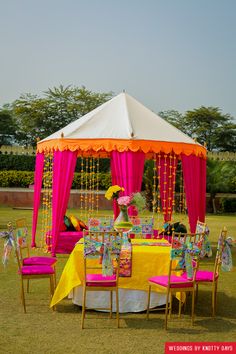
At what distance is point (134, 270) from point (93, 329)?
93cm

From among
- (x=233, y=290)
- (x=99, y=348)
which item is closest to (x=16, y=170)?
(x=233, y=290)

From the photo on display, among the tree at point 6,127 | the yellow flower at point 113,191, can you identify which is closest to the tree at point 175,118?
the tree at point 6,127

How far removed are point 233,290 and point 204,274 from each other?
1.61m

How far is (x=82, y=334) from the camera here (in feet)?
17.3

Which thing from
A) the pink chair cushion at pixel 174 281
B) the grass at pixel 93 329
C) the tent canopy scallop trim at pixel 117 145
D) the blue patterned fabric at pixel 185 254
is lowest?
the grass at pixel 93 329

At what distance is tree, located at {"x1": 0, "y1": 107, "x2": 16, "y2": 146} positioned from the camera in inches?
1369

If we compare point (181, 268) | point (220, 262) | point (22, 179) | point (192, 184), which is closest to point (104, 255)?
point (181, 268)

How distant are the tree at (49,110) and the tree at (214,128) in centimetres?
661

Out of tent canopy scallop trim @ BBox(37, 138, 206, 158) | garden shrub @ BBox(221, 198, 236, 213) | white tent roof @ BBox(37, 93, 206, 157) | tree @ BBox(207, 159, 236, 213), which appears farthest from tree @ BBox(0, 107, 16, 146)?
tent canopy scallop trim @ BBox(37, 138, 206, 158)

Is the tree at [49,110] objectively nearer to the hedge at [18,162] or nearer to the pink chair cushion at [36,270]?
the hedge at [18,162]

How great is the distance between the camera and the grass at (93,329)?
491 cm

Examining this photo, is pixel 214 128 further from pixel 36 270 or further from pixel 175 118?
pixel 36 270

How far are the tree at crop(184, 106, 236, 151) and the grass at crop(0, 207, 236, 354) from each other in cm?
3063

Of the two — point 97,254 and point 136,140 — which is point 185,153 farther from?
point 97,254
